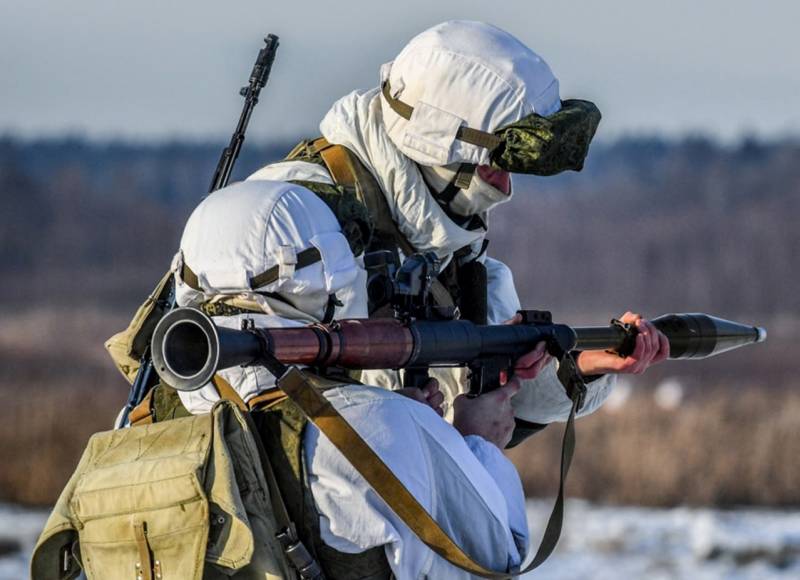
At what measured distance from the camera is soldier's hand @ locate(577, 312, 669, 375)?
467cm

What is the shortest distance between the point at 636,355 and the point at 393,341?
3.48 feet

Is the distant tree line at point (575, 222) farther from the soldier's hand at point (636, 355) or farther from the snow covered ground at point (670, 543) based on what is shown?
the soldier's hand at point (636, 355)

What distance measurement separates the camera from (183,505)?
3.64 meters

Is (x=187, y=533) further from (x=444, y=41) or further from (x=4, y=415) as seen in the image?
(x=4, y=415)

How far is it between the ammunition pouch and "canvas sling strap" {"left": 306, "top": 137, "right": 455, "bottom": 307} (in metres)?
0.96

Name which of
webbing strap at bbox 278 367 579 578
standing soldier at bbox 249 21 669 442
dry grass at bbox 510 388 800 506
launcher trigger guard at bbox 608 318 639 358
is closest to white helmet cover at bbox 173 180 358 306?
webbing strap at bbox 278 367 579 578

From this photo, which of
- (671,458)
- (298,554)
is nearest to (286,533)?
(298,554)

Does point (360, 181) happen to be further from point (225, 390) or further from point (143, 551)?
point (143, 551)

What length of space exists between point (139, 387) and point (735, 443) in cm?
1387

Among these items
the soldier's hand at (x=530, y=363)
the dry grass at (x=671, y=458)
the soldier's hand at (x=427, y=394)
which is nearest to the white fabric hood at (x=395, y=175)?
the soldier's hand at (x=530, y=363)

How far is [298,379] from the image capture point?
11.7ft

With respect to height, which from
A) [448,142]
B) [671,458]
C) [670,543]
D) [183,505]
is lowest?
[671,458]

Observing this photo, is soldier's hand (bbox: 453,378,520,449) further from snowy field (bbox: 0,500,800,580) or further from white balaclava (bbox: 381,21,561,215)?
snowy field (bbox: 0,500,800,580)

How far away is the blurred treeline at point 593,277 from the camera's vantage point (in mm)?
16750
